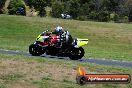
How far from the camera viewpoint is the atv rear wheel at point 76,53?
23.5 m

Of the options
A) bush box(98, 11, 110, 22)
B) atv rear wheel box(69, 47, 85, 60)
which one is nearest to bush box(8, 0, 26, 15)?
bush box(98, 11, 110, 22)

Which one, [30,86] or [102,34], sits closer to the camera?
[30,86]

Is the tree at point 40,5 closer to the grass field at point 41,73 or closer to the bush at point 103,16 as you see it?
the bush at point 103,16

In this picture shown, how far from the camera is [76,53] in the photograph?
23.7 m

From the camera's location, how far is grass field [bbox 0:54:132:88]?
643 inches

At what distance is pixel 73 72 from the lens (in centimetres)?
1819

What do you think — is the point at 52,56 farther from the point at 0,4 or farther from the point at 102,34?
the point at 0,4

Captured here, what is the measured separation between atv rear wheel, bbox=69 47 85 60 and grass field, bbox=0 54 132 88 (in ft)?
11.5

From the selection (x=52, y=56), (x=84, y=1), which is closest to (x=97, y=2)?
(x=84, y=1)

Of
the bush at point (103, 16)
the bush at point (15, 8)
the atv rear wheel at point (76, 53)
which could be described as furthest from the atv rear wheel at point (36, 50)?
the bush at point (103, 16)

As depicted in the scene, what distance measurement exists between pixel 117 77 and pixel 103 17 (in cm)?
6709

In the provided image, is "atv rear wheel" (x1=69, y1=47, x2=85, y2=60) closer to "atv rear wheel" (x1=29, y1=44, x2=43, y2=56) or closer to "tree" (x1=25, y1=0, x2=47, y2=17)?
"atv rear wheel" (x1=29, y1=44, x2=43, y2=56)

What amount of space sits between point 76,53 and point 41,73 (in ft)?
20.2

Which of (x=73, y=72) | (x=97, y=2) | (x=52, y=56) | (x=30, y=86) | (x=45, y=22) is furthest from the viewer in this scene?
(x=97, y=2)
